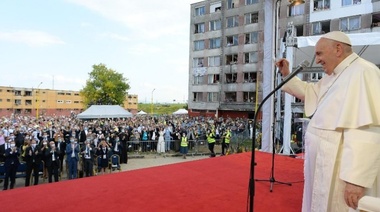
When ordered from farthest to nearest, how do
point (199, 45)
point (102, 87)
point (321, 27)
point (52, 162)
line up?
point (102, 87) → point (199, 45) → point (321, 27) → point (52, 162)

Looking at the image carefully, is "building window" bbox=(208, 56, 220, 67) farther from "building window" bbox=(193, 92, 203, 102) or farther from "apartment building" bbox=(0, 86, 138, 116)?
"apartment building" bbox=(0, 86, 138, 116)

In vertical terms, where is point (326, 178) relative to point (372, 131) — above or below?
below

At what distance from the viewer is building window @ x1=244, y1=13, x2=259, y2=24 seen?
3353 centimetres

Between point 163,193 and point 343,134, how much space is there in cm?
252

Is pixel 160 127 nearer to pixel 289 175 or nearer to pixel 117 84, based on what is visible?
pixel 289 175

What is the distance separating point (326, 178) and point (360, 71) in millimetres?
773

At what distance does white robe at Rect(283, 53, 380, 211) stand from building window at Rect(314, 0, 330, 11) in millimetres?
30058

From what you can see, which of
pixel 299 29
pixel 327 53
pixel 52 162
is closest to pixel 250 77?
pixel 299 29

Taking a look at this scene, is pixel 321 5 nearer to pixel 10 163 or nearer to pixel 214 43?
pixel 214 43

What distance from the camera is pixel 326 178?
193cm

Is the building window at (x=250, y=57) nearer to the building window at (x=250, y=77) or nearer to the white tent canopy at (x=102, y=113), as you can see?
the building window at (x=250, y=77)

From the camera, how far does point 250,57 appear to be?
111 ft

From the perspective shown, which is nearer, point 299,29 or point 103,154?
point 103,154

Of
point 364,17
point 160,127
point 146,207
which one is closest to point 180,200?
point 146,207
